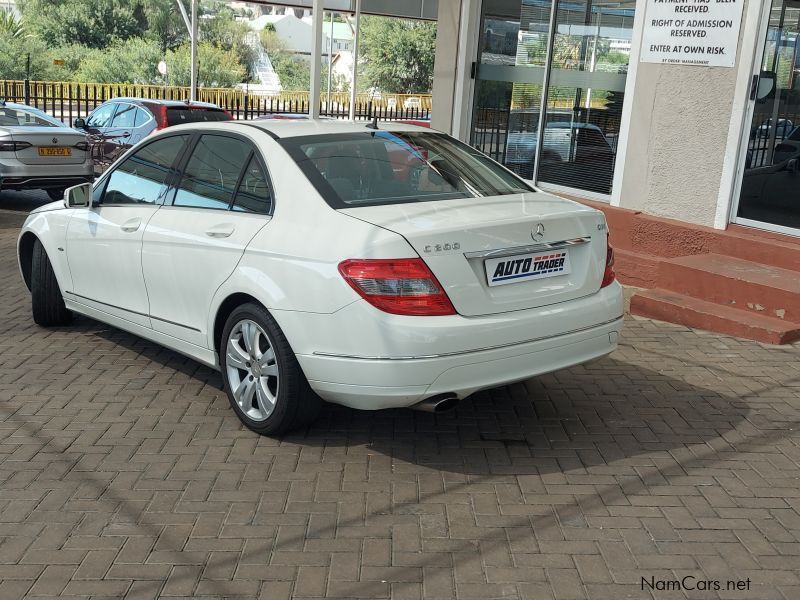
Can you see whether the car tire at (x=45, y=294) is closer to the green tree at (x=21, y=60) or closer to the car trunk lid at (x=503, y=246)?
the car trunk lid at (x=503, y=246)

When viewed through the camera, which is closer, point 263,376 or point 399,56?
point 263,376

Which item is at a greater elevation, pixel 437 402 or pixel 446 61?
pixel 446 61

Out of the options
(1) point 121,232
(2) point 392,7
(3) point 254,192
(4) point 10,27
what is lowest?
(1) point 121,232

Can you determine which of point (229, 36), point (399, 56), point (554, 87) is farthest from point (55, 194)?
point (229, 36)

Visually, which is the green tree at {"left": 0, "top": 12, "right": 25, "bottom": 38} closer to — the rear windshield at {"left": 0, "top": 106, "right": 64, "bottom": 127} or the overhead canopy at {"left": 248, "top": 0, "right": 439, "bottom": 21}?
the overhead canopy at {"left": 248, "top": 0, "right": 439, "bottom": 21}

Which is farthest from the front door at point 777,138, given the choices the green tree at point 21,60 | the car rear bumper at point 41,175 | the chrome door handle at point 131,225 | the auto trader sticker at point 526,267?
the green tree at point 21,60

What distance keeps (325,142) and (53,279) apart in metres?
2.69

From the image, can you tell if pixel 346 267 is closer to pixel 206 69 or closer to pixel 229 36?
pixel 206 69

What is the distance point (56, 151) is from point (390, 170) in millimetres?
8758

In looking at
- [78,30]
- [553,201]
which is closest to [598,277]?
[553,201]

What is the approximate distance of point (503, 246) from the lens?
14.1 feet

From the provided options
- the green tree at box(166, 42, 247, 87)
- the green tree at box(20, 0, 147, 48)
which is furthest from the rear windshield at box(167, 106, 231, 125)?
the green tree at box(20, 0, 147, 48)

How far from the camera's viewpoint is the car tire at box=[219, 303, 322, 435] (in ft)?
14.5

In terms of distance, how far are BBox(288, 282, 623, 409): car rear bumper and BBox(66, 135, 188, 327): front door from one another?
155 centimetres
